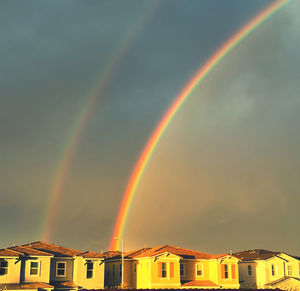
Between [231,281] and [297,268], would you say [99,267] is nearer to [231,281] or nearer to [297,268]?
[231,281]

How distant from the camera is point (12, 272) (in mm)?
48812

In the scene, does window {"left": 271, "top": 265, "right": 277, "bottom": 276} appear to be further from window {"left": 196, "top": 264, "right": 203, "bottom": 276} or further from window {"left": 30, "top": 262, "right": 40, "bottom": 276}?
window {"left": 30, "top": 262, "right": 40, "bottom": 276}

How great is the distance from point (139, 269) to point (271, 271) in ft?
74.3

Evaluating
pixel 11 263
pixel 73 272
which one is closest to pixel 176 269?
pixel 73 272

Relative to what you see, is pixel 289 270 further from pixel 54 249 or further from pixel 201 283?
pixel 54 249

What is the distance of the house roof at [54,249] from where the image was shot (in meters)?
55.3

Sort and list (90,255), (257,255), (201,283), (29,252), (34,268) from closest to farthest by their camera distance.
Answer: (34,268)
(29,252)
(90,255)
(201,283)
(257,255)

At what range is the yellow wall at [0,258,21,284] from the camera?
4847 cm

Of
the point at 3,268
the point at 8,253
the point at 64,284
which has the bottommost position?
the point at 64,284

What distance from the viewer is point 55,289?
5125 cm

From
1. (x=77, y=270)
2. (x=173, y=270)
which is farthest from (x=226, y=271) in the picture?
(x=77, y=270)

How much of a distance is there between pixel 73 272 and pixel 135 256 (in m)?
11.5

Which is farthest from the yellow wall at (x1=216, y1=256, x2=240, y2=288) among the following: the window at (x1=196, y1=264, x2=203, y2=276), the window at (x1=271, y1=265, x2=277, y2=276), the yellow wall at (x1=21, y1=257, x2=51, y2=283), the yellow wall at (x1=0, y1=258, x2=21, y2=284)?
the yellow wall at (x1=0, y1=258, x2=21, y2=284)

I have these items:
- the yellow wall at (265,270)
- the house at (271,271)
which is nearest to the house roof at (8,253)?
the house at (271,271)
